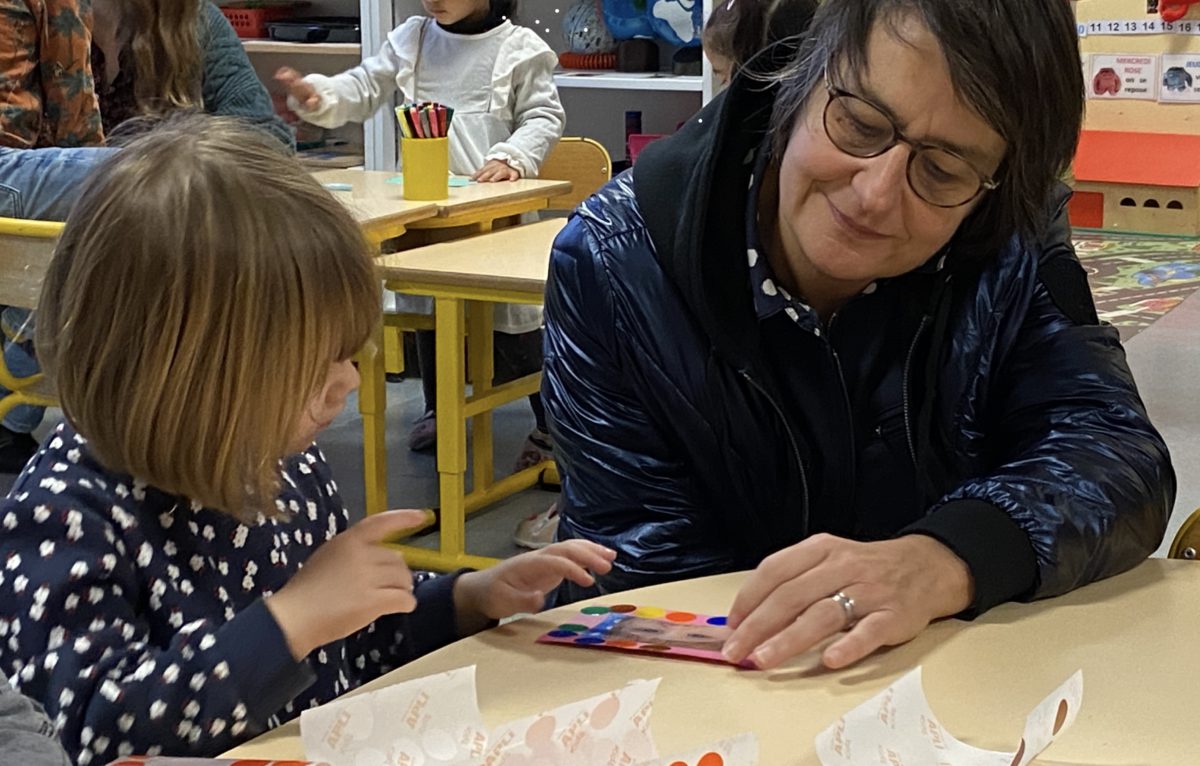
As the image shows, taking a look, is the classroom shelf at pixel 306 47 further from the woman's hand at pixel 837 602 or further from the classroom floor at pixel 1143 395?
the woman's hand at pixel 837 602

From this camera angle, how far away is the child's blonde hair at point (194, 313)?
Result: 0.92 m

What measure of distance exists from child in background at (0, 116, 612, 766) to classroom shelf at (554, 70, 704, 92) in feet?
12.2

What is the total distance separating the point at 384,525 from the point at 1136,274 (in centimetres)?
501

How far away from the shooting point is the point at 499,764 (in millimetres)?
821

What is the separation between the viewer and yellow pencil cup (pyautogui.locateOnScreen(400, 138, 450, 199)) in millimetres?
3035

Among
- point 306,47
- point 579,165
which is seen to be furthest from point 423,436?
point 306,47

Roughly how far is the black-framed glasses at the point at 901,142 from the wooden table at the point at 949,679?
13.4 inches

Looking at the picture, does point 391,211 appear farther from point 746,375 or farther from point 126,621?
point 126,621

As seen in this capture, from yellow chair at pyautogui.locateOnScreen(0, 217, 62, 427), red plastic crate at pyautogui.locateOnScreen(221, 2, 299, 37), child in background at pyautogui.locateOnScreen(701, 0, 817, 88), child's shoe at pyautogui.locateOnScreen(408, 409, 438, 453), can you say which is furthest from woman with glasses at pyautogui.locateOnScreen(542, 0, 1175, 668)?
red plastic crate at pyautogui.locateOnScreen(221, 2, 299, 37)

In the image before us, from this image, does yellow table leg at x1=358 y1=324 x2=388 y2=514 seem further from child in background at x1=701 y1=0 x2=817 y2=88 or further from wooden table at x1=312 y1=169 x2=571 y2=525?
child in background at x1=701 y1=0 x2=817 y2=88

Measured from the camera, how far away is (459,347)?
2.80m

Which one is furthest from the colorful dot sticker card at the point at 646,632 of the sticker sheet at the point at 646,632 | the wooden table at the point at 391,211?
the wooden table at the point at 391,211

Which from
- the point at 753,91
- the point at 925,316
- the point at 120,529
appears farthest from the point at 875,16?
the point at 120,529

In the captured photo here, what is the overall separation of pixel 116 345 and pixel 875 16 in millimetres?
643
